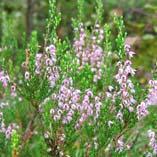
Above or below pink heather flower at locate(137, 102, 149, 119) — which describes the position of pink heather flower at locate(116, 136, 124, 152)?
below

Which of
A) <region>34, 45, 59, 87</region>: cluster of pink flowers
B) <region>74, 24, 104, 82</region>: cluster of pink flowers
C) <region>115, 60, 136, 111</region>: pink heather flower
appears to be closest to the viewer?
<region>115, 60, 136, 111</region>: pink heather flower

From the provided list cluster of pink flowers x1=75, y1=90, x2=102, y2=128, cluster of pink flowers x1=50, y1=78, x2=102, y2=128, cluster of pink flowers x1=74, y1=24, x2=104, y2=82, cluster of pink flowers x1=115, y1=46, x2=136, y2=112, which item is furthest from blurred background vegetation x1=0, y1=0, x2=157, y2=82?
cluster of pink flowers x1=115, y1=46, x2=136, y2=112

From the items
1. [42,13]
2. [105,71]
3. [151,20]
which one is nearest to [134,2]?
[151,20]

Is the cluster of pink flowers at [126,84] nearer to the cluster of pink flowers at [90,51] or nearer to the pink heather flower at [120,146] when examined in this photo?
the pink heather flower at [120,146]

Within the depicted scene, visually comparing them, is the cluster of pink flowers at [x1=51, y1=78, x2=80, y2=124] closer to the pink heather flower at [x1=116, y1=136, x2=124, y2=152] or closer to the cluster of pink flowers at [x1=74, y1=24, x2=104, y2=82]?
the pink heather flower at [x1=116, y1=136, x2=124, y2=152]

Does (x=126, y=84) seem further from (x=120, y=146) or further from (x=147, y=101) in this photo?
(x=120, y=146)

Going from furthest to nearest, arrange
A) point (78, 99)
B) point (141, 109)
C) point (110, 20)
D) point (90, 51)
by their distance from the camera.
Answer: point (110, 20) < point (90, 51) < point (78, 99) < point (141, 109)

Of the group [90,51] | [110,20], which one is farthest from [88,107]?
[110,20]
